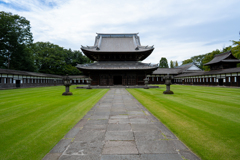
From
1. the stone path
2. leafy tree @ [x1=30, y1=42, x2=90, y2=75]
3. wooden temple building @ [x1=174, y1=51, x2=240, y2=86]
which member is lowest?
the stone path

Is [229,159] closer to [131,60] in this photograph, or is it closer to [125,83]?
[125,83]

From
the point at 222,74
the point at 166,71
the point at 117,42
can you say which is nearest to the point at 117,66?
the point at 117,42

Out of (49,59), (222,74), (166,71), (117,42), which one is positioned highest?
(117,42)

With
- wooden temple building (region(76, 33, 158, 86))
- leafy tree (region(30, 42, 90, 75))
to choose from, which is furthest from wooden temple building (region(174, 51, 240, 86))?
leafy tree (region(30, 42, 90, 75))

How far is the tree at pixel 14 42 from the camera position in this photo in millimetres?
32656

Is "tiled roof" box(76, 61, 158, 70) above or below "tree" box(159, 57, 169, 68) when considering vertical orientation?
below

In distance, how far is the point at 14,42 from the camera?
33.8m

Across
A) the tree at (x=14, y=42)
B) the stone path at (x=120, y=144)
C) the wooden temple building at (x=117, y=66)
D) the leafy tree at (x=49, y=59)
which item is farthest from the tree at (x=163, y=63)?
the stone path at (x=120, y=144)

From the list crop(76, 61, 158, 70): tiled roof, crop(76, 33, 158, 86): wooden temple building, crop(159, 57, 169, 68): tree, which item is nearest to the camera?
crop(76, 61, 158, 70): tiled roof

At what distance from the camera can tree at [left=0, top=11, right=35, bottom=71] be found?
32.7m

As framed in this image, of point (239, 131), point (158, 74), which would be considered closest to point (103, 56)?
point (158, 74)

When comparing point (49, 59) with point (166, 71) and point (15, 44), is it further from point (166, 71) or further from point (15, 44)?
point (166, 71)

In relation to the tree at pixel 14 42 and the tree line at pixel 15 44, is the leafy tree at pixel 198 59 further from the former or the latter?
the tree at pixel 14 42

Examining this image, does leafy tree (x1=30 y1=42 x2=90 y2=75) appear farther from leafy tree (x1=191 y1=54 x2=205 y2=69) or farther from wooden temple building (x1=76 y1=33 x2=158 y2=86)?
leafy tree (x1=191 y1=54 x2=205 y2=69)
